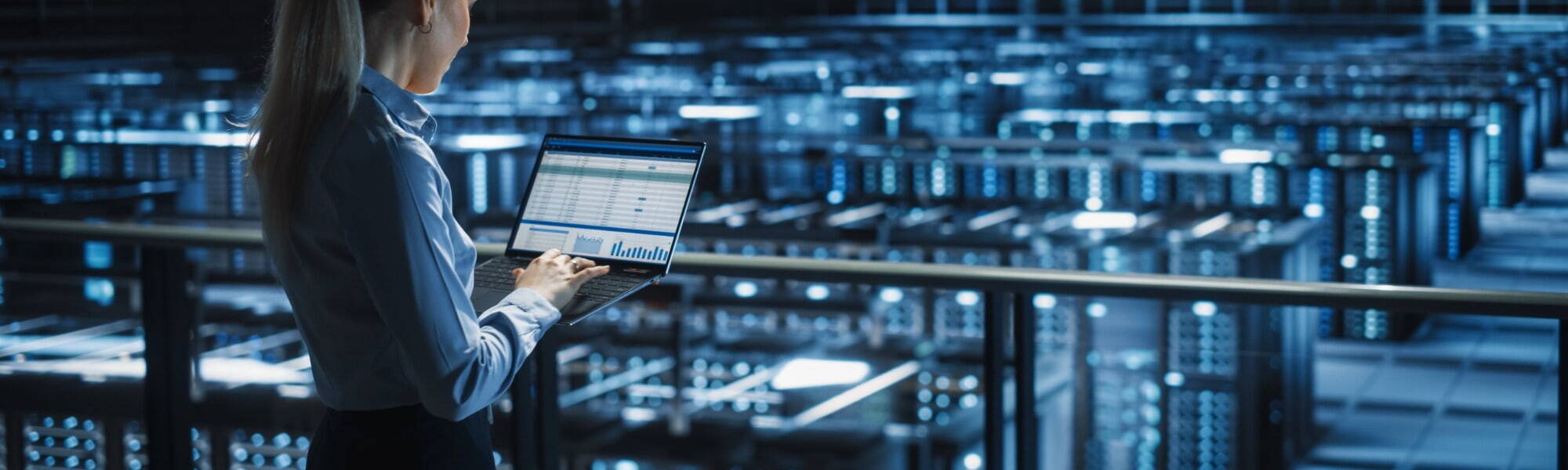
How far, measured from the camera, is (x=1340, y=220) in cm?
604

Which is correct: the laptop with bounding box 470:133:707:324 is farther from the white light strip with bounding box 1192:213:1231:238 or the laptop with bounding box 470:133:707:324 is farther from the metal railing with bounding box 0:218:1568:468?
the white light strip with bounding box 1192:213:1231:238

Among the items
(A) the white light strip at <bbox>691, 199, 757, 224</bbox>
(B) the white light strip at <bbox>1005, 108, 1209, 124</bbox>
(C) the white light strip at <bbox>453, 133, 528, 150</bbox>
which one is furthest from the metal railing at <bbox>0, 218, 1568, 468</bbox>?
(B) the white light strip at <bbox>1005, 108, 1209, 124</bbox>

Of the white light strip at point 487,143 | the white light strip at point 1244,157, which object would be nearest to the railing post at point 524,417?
the white light strip at point 487,143

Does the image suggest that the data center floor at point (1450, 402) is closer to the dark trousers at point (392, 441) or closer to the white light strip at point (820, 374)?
the white light strip at point (820, 374)

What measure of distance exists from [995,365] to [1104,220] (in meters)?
3.61

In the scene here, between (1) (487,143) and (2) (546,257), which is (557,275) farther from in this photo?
(1) (487,143)

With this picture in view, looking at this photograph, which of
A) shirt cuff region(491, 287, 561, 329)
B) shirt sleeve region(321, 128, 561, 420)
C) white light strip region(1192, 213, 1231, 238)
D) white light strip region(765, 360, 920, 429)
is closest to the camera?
shirt sleeve region(321, 128, 561, 420)

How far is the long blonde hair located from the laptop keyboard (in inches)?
10.5

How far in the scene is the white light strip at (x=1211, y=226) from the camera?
16.6ft

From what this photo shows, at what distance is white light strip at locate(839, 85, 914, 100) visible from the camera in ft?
32.2

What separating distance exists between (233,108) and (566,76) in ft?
14.2

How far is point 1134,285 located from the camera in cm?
192

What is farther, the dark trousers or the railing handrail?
the railing handrail

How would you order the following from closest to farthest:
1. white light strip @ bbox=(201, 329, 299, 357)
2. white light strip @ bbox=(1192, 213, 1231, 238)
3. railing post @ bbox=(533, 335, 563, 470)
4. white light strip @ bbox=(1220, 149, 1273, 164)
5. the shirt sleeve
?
the shirt sleeve < railing post @ bbox=(533, 335, 563, 470) < white light strip @ bbox=(201, 329, 299, 357) < white light strip @ bbox=(1192, 213, 1231, 238) < white light strip @ bbox=(1220, 149, 1273, 164)
